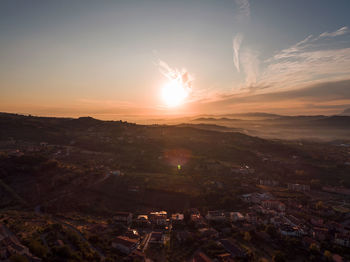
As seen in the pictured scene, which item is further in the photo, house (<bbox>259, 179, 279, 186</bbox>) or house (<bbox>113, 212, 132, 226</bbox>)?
house (<bbox>259, 179, 279, 186</bbox>)

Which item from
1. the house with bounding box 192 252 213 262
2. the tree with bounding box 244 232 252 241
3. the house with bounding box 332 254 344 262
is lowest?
the house with bounding box 332 254 344 262

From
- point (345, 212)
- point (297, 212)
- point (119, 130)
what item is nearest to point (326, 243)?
point (297, 212)

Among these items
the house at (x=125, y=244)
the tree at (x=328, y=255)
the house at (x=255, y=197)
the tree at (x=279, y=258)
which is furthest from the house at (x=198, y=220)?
the tree at (x=328, y=255)

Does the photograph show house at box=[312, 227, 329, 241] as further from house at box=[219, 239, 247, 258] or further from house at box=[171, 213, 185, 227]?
house at box=[171, 213, 185, 227]

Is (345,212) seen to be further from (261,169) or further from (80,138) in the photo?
(80,138)

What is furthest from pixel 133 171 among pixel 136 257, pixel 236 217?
pixel 136 257

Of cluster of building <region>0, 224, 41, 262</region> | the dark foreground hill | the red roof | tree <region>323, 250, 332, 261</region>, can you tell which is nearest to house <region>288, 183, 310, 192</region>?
the dark foreground hill
